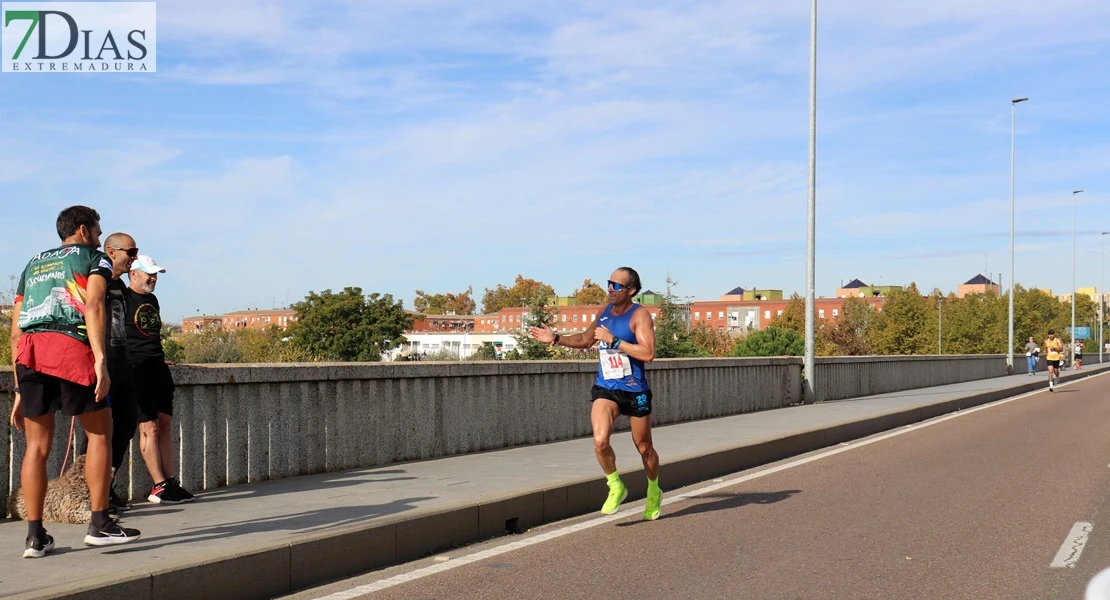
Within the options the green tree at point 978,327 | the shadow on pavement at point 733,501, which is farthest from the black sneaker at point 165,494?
the green tree at point 978,327

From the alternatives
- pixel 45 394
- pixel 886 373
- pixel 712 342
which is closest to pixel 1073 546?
pixel 45 394

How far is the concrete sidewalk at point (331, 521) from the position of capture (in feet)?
18.1

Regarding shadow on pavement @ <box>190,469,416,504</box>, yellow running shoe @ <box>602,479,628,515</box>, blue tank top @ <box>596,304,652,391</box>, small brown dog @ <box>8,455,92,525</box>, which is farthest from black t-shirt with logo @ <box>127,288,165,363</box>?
yellow running shoe @ <box>602,479,628,515</box>

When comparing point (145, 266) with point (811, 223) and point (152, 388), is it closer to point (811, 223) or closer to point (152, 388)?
point (152, 388)

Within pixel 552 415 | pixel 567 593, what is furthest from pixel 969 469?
pixel 567 593

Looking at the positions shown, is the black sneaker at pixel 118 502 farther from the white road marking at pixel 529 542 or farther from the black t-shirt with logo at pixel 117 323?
the white road marking at pixel 529 542

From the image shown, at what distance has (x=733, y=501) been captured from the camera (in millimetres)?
9547

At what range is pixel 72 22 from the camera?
54.4 ft

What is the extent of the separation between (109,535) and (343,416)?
3.83 m

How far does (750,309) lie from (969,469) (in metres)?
181

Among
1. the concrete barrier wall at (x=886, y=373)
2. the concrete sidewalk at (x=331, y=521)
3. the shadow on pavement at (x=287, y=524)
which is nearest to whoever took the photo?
the concrete sidewalk at (x=331, y=521)

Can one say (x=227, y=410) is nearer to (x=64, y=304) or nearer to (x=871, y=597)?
(x=64, y=304)

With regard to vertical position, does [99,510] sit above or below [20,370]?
below

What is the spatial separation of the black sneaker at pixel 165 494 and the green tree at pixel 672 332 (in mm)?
30211
